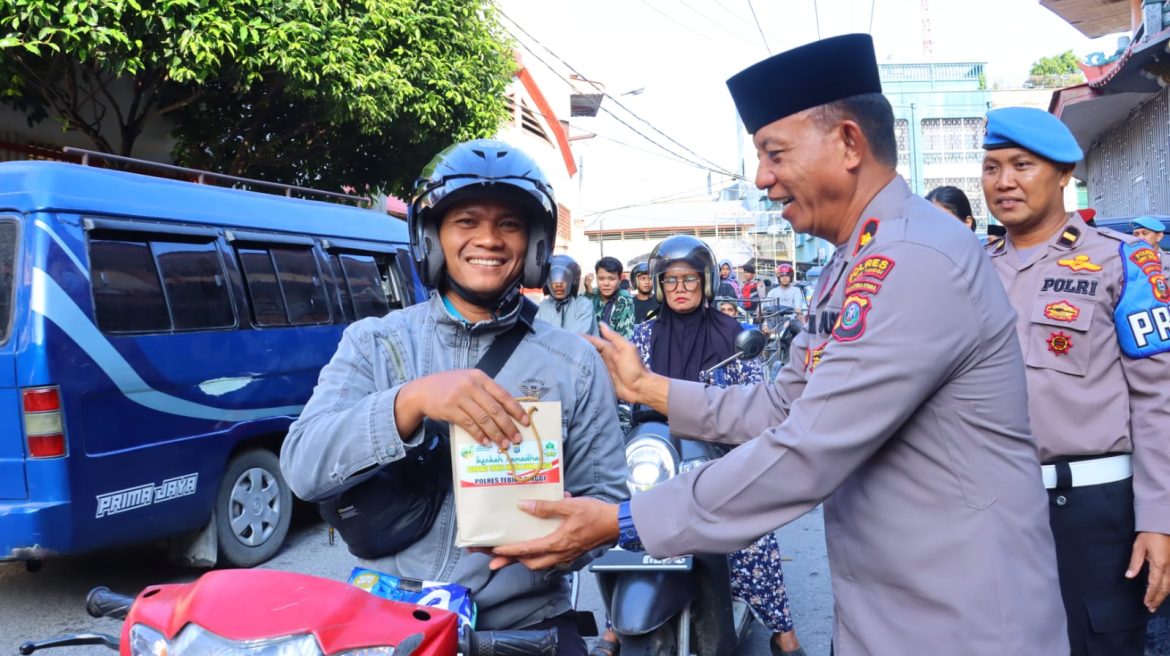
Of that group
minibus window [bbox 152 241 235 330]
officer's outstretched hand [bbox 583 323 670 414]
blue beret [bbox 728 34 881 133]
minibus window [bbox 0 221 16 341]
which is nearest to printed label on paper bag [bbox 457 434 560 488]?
officer's outstretched hand [bbox 583 323 670 414]

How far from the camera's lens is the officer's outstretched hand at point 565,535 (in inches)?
63.1

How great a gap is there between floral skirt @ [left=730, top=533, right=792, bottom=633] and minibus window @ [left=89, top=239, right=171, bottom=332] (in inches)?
132

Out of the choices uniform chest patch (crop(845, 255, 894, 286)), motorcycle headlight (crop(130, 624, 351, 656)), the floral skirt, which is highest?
uniform chest patch (crop(845, 255, 894, 286))

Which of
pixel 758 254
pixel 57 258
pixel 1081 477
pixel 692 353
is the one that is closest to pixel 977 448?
pixel 1081 477

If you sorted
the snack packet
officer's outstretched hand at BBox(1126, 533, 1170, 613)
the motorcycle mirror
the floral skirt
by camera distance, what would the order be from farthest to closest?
the floral skirt < the motorcycle mirror < officer's outstretched hand at BBox(1126, 533, 1170, 613) < the snack packet

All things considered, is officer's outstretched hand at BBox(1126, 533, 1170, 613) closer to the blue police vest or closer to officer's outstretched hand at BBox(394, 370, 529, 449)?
the blue police vest

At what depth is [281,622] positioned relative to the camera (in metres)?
1.27

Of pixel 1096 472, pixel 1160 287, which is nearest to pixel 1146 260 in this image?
pixel 1160 287

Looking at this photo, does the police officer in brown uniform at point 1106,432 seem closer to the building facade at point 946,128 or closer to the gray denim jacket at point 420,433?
the gray denim jacket at point 420,433

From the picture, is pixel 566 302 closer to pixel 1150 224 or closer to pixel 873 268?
pixel 1150 224

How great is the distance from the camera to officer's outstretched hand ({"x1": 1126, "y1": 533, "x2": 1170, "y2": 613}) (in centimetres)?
255

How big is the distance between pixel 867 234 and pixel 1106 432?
1.39 meters

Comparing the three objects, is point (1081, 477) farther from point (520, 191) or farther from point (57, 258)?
point (57, 258)

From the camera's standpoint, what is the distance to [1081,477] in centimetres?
266
